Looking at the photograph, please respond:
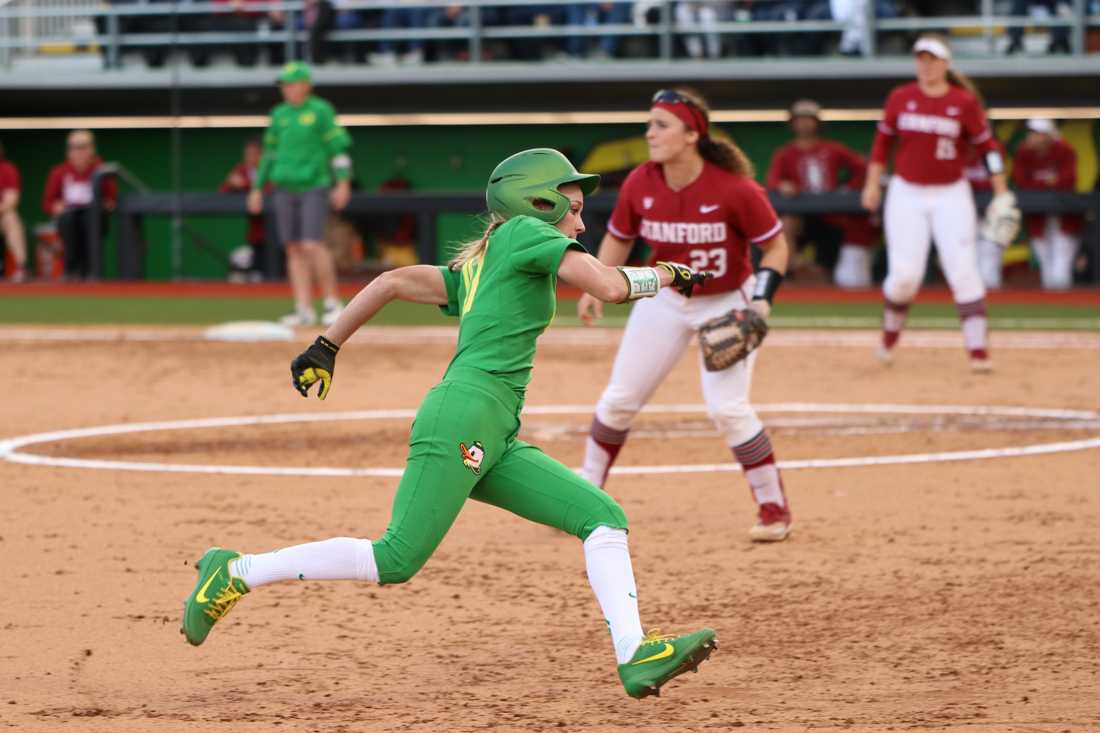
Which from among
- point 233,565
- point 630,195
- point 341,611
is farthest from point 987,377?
point 233,565

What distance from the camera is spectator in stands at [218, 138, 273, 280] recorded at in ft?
83.3

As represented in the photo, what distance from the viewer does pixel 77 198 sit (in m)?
25.2

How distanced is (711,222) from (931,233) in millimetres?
6362

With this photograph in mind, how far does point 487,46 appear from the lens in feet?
86.8

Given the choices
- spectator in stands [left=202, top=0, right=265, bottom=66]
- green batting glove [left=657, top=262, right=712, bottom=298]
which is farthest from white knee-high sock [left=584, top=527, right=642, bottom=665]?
spectator in stands [left=202, top=0, right=265, bottom=66]

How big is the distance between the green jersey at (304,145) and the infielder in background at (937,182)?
5.74m

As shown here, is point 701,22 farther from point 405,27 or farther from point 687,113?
point 687,113

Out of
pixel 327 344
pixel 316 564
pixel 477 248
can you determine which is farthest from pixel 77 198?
pixel 316 564

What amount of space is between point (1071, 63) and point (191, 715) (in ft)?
65.6

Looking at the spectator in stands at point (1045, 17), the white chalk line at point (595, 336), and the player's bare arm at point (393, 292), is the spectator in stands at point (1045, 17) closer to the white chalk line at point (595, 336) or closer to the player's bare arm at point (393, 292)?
the white chalk line at point (595, 336)

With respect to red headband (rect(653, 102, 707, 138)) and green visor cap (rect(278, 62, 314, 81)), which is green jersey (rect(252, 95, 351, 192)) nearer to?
green visor cap (rect(278, 62, 314, 81))

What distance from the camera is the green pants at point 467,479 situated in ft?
17.2

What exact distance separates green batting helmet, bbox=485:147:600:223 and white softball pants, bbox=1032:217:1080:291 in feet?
57.7

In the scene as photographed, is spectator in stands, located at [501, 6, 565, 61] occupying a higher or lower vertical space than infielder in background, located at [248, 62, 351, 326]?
higher
